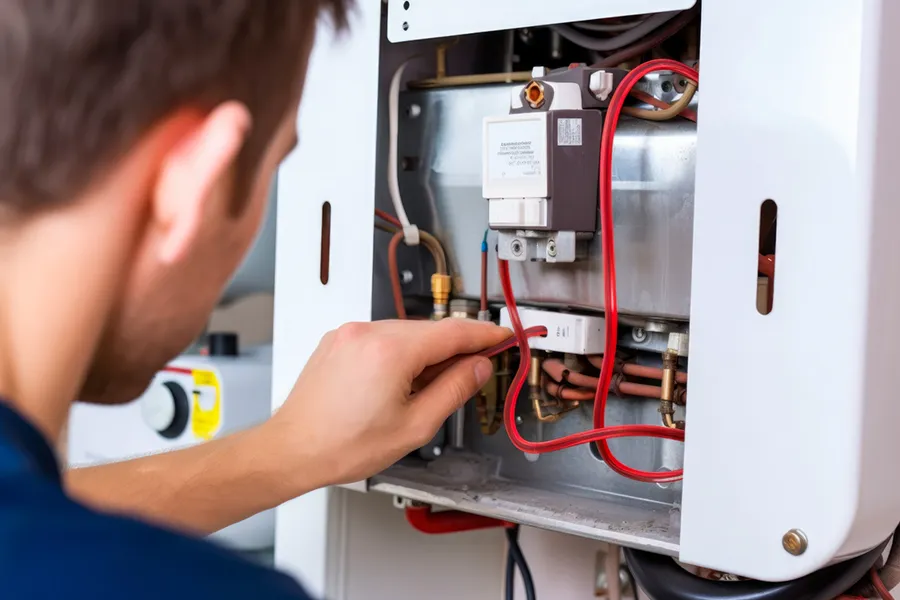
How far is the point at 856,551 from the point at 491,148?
0.42 m

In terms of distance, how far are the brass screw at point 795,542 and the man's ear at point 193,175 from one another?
1.54 feet

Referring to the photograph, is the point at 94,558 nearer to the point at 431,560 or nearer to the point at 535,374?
the point at 535,374

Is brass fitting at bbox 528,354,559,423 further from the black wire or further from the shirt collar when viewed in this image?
the shirt collar

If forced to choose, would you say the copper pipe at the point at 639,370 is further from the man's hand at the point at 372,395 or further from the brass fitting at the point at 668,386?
the man's hand at the point at 372,395

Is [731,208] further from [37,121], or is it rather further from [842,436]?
[37,121]

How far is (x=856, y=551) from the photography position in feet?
2.36

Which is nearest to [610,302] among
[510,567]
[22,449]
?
[510,567]

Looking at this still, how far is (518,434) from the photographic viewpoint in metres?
0.90

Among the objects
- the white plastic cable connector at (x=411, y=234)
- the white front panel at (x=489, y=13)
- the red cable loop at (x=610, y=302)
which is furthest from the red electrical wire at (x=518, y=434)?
the white front panel at (x=489, y=13)

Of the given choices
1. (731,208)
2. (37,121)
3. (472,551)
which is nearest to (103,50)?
(37,121)

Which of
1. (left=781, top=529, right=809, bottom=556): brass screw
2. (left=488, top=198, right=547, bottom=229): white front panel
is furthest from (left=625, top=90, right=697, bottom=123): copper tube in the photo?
(left=781, top=529, right=809, bottom=556): brass screw

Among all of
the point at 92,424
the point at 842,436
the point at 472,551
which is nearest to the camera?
the point at 842,436

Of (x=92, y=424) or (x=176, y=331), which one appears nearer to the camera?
(x=176, y=331)

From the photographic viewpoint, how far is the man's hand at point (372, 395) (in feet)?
2.70
